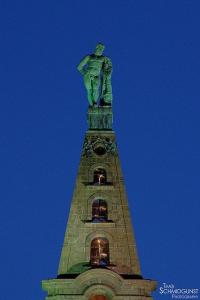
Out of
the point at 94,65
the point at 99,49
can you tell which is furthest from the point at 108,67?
the point at 99,49

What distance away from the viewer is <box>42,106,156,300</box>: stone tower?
103ft

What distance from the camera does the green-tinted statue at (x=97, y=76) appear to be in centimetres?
3825

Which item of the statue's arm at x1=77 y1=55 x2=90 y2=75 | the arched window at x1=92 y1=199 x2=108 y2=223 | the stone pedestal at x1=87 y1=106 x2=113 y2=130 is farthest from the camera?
the statue's arm at x1=77 y1=55 x2=90 y2=75

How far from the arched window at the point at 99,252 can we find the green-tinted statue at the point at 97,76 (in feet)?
28.7

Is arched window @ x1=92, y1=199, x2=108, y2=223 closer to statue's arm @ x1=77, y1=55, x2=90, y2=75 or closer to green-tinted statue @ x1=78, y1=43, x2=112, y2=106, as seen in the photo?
green-tinted statue @ x1=78, y1=43, x2=112, y2=106

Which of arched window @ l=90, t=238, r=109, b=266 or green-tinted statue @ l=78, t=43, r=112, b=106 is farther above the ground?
green-tinted statue @ l=78, t=43, r=112, b=106

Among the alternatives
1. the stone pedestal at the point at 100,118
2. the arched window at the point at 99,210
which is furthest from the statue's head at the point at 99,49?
the arched window at the point at 99,210

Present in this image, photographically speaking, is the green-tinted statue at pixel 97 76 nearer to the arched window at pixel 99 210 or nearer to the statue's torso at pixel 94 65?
the statue's torso at pixel 94 65

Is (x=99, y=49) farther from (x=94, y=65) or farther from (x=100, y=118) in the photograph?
(x=100, y=118)

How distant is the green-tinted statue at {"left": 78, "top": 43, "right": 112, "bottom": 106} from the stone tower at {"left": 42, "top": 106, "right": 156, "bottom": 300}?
1440 millimetres

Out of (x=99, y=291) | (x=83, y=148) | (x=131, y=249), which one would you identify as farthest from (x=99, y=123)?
(x=99, y=291)

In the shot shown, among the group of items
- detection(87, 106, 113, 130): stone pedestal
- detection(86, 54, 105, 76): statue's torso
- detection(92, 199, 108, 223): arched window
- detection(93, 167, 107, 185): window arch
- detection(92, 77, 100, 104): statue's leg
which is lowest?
detection(92, 199, 108, 223): arched window

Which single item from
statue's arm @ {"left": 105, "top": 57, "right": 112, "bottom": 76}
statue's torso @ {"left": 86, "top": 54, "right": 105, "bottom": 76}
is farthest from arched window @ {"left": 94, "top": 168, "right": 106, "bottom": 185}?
statue's arm @ {"left": 105, "top": 57, "right": 112, "bottom": 76}

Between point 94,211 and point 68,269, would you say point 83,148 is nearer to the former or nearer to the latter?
point 94,211
